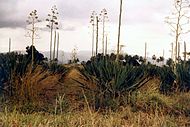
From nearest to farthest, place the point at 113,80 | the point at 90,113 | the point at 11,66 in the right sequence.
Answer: the point at 90,113 < the point at 113,80 < the point at 11,66

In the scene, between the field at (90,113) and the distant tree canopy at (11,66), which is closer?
the field at (90,113)

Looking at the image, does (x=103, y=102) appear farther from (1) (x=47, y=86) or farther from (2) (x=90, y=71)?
(1) (x=47, y=86)

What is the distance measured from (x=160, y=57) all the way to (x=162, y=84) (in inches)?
2306

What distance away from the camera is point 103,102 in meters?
12.2

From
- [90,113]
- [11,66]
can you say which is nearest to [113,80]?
[11,66]

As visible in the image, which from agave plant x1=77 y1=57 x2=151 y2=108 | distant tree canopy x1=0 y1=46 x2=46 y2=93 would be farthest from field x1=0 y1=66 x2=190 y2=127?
distant tree canopy x1=0 y1=46 x2=46 y2=93

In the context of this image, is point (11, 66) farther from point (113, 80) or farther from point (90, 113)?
point (90, 113)

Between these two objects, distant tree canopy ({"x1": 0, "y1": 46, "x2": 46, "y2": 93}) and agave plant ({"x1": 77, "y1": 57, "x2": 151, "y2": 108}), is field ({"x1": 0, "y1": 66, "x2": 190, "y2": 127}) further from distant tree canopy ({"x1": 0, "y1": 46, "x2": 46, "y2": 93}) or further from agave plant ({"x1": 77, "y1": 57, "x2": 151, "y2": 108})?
distant tree canopy ({"x1": 0, "y1": 46, "x2": 46, "y2": 93})

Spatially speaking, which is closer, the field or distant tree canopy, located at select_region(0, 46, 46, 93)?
the field

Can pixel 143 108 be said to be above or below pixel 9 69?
below

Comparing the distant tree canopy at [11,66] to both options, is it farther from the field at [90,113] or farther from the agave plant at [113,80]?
the agave plant at [113,80]

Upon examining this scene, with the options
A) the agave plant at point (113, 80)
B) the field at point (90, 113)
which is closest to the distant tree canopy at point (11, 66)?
the field at point (90, 113)

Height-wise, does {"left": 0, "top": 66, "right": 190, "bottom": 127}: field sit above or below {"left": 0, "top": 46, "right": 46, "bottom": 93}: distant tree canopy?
below

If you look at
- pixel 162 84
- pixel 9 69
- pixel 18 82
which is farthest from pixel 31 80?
pixel 162 84
